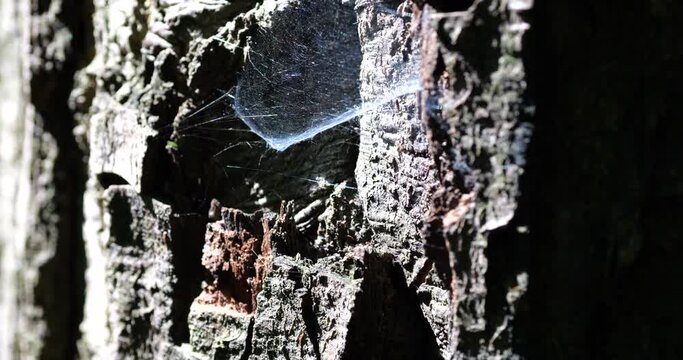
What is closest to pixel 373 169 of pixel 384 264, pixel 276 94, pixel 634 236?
pixel 384 264

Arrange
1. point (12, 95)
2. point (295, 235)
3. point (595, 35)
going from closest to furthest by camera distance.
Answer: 1. point (595, 35)
2. point (12, 95)
3. point (295, 235)

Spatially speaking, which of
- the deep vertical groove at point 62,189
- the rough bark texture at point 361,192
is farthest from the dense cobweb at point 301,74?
the deep vertical groove at point 62,189

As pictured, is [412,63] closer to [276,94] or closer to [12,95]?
[276,94]

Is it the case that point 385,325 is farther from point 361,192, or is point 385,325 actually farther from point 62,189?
point 62,189

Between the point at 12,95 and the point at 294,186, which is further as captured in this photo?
the point at 294,186

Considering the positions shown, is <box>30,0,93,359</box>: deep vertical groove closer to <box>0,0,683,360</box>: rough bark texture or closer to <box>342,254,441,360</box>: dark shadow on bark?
<box>0,0,683,360</box>: rough bark texture

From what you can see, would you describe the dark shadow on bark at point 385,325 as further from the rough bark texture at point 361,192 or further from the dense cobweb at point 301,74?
the dense cobweb at point 301,74

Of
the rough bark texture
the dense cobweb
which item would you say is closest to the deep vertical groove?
the rough bark texture
